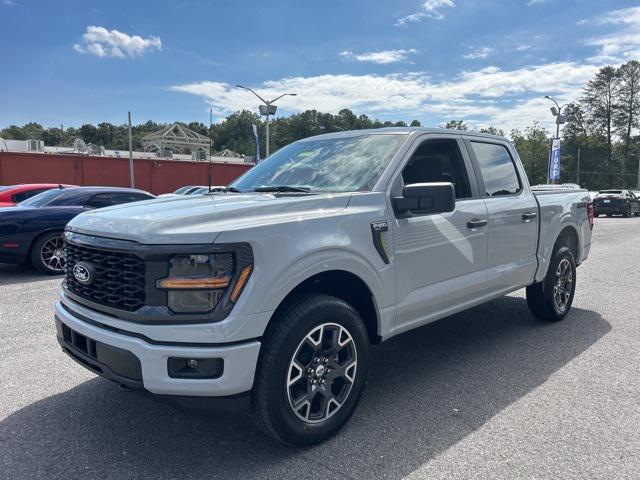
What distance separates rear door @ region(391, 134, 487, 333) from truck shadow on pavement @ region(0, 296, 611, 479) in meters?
0.57

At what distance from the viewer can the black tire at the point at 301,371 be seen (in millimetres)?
2629

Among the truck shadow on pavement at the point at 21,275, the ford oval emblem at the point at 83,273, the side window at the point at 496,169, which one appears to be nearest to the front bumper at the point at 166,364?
the ford oval emblem at the point at 83,273

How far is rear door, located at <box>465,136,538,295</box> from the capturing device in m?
4.36

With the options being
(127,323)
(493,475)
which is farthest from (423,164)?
(127,323)

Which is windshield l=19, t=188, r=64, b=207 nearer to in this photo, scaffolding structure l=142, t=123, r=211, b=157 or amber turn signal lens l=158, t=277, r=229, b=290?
amber turn signal lens l=158, t=277, r=229, b=290

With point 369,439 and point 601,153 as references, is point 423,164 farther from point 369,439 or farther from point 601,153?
point 601,153

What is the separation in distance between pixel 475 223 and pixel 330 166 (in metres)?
1.27

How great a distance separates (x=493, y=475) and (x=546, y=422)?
0.80 metres

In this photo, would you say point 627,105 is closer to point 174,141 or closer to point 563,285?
point 174,141

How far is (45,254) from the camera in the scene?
26.5 ft

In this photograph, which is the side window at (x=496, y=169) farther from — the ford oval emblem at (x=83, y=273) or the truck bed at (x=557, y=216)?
the ford oval emblem at (x=83, y=273)

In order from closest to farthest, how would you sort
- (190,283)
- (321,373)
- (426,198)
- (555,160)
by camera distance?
(190,283) → (321,373) → (426,198) → (555,160)

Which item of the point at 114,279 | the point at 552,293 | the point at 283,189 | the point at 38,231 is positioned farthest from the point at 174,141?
the point at 114,279

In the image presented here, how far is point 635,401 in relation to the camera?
3582 millimetres
